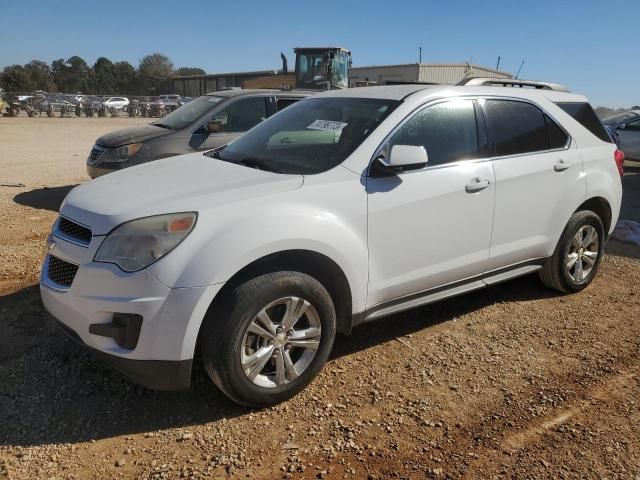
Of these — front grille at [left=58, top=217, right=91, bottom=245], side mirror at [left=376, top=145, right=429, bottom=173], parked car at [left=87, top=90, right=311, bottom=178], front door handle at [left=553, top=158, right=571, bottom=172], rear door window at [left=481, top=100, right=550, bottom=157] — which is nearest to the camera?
front grille at [left=58, top=217, right=91, bottom=245]

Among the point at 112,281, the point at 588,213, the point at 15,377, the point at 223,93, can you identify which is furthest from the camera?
the point at 223,93

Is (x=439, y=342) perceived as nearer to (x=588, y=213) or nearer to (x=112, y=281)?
(x=588, y=213)

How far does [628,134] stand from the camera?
46.8 feet

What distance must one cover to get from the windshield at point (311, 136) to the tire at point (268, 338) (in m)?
0.78

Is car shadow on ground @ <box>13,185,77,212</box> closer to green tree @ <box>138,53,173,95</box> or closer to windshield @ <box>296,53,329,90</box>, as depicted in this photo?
windshield @ <box>296,53,329,90</box>

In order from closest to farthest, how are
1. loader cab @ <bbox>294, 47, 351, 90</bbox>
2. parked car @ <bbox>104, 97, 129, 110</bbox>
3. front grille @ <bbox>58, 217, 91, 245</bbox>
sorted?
front grille @ <bbox>58, 217, 91, 245</bbox>, loader cab @ <bbox>294, 47, 351, 90</bbox>, parked car @ <bbox>104, 97, 129, 110</bbox>

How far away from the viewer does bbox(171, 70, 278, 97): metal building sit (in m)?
60.1

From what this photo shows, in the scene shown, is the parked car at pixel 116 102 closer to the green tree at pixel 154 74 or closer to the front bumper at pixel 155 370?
the green tree at pixel 154 74

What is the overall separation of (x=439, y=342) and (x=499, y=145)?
1.52 metres

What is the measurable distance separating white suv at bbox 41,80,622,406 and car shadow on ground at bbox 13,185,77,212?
4.78 m

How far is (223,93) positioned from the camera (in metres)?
8.20

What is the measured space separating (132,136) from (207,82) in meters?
64.0

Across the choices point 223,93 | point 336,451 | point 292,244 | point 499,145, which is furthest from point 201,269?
point 223,93

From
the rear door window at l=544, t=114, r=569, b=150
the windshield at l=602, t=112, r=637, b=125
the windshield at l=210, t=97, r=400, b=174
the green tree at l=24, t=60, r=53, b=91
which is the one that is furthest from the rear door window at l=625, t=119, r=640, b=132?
the green tree at l=24, t=60, r=53, b=91
